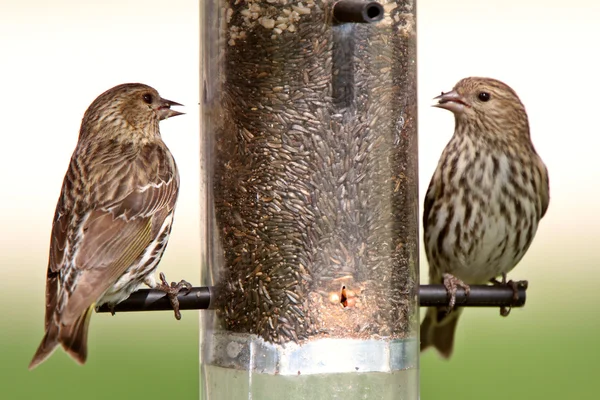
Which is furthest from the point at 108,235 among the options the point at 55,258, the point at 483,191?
the point at 483,191

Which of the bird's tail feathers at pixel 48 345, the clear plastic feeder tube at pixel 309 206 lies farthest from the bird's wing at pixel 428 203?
the bird's tail feathers at pixel 48 345

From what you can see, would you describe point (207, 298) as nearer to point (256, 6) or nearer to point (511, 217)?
point (256, 6)

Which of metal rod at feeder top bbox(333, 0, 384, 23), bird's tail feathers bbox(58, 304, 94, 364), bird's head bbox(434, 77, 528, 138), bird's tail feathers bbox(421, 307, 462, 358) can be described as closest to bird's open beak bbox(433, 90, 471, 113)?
bird's head bbox(434, 77, 528, 138)

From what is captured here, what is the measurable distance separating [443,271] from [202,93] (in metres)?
2.08

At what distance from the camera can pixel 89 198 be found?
22.3 ft

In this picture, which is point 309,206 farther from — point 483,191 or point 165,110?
point 483,191

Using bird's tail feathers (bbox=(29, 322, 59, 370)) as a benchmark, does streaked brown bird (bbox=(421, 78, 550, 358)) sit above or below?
above

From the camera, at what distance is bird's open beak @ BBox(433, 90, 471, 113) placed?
26.1ft

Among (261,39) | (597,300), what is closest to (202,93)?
(261,39)

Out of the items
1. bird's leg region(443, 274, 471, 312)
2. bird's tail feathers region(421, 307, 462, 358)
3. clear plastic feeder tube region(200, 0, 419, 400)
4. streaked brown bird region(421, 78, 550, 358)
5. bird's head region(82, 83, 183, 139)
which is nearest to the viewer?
clear plastic feeder tube region(200, 0, 419, 400)

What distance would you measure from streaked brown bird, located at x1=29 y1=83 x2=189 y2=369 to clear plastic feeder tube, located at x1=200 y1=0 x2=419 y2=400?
0.39 meters

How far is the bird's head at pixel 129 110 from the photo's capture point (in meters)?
7.30

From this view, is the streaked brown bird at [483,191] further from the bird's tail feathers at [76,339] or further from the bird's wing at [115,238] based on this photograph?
the bird's tail feathers at [76,339]

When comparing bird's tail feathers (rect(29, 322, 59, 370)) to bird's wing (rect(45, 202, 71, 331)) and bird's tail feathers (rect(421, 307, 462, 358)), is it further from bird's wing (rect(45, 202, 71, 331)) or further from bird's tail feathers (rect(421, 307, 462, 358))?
bird's tail feathers (rect(421, 307, 462, 358))
